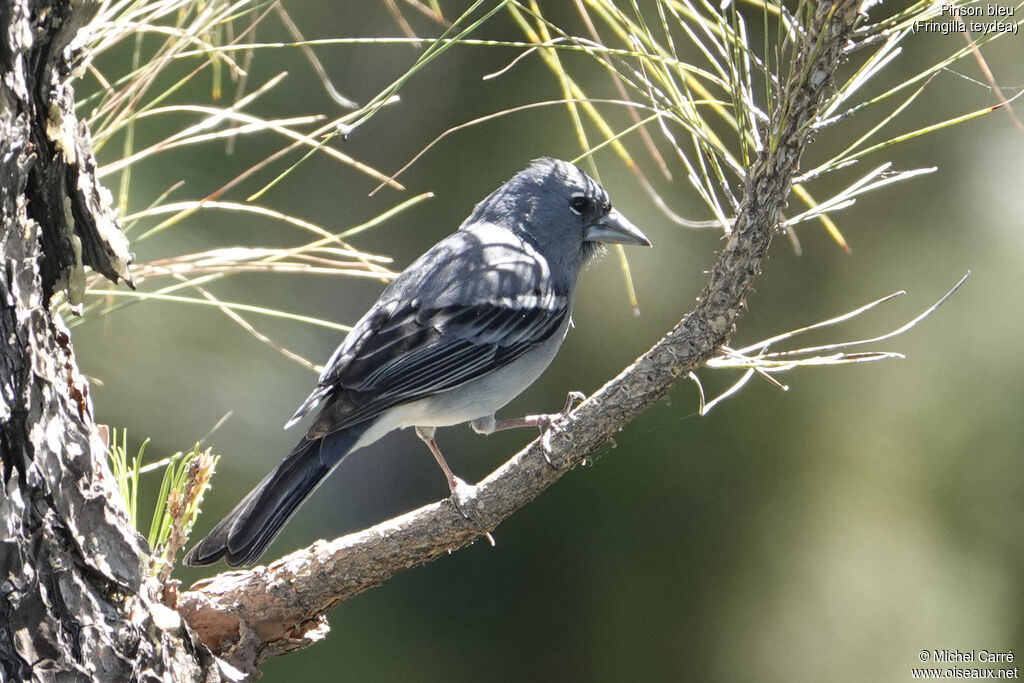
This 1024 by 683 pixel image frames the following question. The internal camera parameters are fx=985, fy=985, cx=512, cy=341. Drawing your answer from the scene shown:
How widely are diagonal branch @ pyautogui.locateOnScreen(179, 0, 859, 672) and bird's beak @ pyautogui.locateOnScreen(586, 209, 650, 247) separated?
1271 millimetres

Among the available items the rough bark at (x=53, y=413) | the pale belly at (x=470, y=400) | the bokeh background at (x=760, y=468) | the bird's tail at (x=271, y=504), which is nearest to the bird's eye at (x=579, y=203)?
the bokeh background at (x=760, y=468)

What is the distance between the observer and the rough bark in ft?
4.42

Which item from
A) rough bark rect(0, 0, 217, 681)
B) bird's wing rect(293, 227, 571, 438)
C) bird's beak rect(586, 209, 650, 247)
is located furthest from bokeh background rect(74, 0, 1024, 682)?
rough bark rect(0, 0, 217, 681)

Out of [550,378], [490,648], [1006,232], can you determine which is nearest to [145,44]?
[550,378]

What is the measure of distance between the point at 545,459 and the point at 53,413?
81 centimetres

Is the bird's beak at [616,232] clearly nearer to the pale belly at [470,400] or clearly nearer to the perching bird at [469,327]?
the perching bird at [469,327]

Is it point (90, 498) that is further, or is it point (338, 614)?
point (338, 614)

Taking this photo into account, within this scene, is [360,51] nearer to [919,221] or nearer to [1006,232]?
[919,221]

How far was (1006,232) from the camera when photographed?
3016mm

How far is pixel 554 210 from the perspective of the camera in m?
3.18

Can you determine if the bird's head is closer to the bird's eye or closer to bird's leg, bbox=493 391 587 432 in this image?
the bird's eye

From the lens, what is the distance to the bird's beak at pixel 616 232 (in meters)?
2.98

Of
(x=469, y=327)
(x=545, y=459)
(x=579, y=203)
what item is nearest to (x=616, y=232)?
(x=579, y=203)

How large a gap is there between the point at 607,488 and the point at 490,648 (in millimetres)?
641
